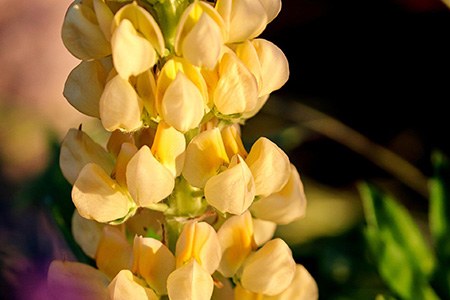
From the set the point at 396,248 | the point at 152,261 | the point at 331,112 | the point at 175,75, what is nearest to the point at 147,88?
the point at 175,75

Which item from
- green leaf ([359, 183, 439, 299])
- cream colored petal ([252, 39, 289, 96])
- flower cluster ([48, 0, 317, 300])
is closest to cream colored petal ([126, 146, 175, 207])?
flower cluster ([48, 0, 317, 300])

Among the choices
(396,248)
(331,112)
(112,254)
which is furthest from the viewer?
(331,112)

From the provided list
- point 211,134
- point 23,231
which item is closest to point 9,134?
point 23,231

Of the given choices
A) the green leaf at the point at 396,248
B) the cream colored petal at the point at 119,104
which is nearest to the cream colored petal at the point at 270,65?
the cream colored petal at the point at 119,104

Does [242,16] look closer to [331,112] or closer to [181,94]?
[181,94]

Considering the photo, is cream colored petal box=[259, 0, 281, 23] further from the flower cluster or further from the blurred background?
the blurred background

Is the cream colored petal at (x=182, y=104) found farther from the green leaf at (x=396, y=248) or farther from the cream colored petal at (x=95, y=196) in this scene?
the green leaf at (x=396, y=248)
